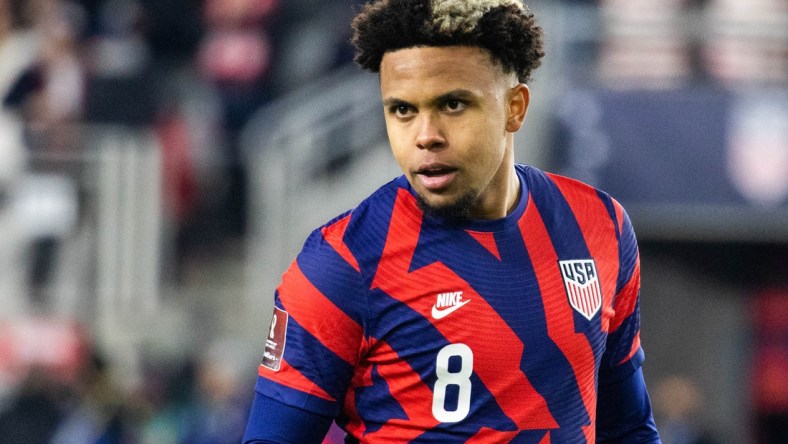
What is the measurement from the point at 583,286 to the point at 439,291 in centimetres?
34

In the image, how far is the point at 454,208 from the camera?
2.86 metres

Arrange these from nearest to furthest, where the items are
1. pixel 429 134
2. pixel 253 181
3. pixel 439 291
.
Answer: pixel 429 134, pixel 439 291, pixel 253 181

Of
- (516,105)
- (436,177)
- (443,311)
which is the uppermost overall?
(516,105)

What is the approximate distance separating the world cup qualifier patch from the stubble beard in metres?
0.36

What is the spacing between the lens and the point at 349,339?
280 centimetres

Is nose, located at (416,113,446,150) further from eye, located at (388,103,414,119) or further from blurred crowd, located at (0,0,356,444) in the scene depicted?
blurred crowd, located at (0,0,356,444)

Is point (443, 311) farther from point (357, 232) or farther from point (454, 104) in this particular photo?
point (454, 104)

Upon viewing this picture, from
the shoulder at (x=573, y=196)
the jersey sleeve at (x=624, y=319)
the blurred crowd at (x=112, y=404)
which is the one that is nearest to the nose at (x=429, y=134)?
the shoulder at (x=573, y=196)

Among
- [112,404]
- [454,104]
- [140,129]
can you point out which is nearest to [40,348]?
[112,404]

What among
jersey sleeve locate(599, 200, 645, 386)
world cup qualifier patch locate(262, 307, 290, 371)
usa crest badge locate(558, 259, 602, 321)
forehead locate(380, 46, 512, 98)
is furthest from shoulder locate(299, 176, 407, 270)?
jersey sleeve locate(599, 200, 645, 386)

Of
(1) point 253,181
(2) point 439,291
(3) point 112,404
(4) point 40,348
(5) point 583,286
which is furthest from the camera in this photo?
(1) point 253,181

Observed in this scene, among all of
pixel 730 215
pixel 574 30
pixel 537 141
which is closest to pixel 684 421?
pixel 730 215

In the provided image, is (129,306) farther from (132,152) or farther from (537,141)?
(537,141)

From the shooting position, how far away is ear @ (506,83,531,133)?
2.92 meters
